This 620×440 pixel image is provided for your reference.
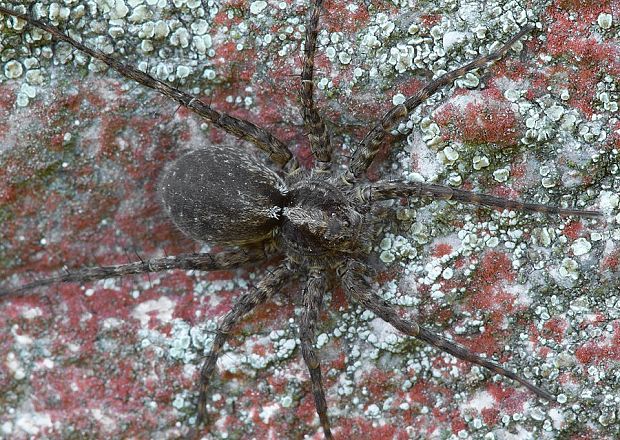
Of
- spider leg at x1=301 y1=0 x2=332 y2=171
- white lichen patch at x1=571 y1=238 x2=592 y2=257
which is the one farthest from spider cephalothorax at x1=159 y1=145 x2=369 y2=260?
white lichen patch at x1=571 y1=238 x2=592 y2=257

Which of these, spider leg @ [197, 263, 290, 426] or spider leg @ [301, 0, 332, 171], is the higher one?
spider leg @ [301, 0, 332, 171]

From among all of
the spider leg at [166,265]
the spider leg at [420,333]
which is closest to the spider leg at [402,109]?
the spider leg at [420,333]

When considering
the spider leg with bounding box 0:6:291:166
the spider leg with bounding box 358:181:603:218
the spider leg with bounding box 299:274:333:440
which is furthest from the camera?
the spider leg with bounding box 0:6:291:166

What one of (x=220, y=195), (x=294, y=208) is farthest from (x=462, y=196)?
(x=220, y=195)

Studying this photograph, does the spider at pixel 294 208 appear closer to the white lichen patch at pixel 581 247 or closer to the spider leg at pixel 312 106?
the spider leg at pixel 312 106

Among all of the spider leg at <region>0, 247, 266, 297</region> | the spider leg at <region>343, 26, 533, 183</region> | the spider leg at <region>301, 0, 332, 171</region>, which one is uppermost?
the spider leg at <region>301, 0, 332, 171</region>

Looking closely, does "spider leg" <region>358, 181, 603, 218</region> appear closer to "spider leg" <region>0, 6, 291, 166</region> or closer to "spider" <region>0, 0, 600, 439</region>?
"spider" <region>0, 0, 600, 439</region>

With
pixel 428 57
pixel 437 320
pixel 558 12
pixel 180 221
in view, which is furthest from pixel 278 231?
pixel 558 12
